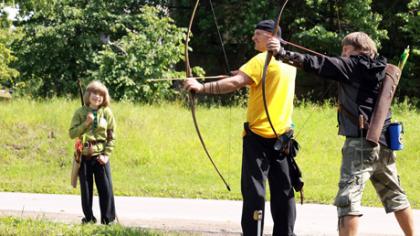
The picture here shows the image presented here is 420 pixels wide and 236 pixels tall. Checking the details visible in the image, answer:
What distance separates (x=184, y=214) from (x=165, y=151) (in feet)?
14.3

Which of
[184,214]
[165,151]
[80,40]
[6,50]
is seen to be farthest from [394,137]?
[80,40]

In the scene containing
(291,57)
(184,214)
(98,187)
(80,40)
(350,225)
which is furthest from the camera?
(80,40)

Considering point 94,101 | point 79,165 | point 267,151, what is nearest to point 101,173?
point 79,165

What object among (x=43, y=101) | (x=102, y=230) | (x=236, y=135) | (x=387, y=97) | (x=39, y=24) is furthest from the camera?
(x=39, y=24)

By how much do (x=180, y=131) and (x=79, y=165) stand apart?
6.56 m

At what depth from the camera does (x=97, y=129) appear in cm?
677

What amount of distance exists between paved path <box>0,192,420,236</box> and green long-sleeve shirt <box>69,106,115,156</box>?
992 millimetres

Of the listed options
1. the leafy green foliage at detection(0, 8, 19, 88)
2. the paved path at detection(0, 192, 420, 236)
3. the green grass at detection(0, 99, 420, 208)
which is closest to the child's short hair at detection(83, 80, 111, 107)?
the paved path at detection(0, 192, 420, 236)

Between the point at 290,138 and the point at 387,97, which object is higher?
the point at 387,97

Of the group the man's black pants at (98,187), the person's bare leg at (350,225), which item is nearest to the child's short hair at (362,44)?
the person's bare leg at (350,225)

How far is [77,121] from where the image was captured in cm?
678

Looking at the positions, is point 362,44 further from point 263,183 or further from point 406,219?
point 406,219

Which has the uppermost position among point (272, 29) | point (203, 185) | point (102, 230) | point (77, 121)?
point (272, 29)

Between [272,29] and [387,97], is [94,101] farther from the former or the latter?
[387,97]
